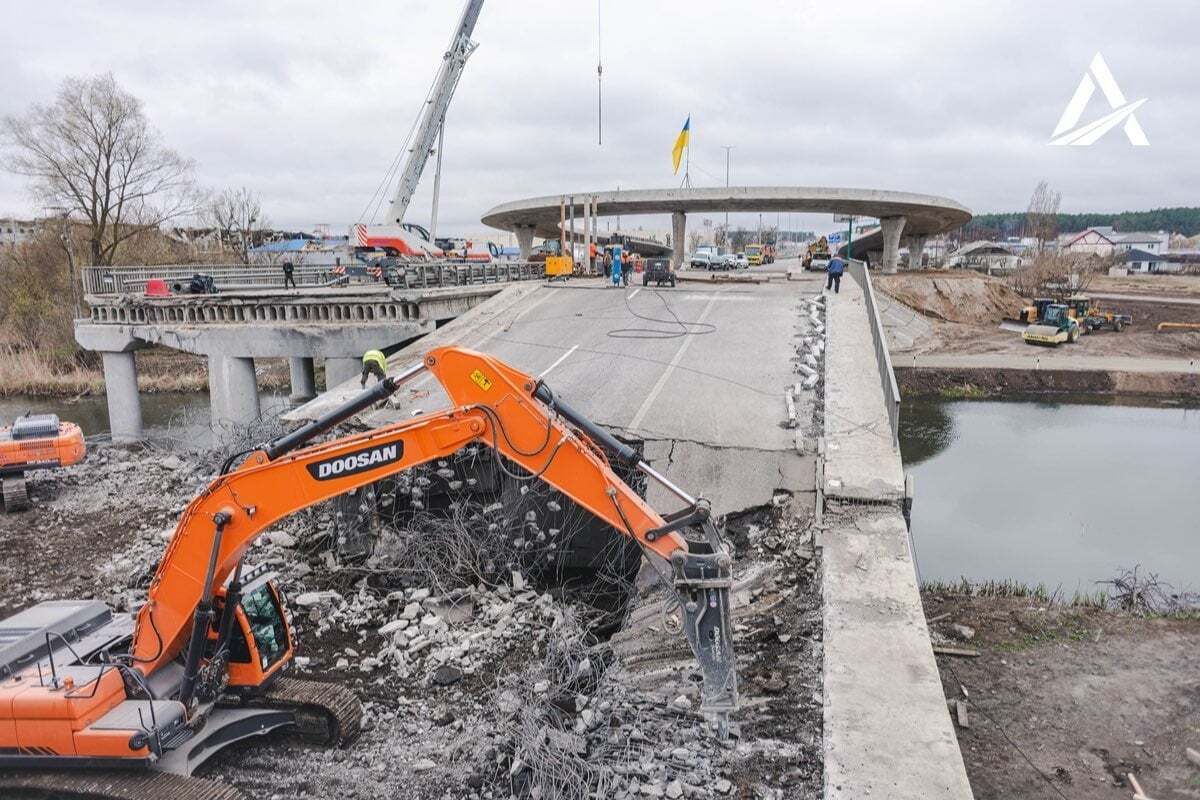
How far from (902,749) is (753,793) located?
129 centimetres

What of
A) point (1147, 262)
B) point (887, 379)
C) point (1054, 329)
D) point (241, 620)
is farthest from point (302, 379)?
point (1147, 262)

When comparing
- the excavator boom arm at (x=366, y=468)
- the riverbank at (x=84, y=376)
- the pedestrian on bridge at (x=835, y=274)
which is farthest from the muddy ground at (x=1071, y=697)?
the riverbank at (x=84, y=376)

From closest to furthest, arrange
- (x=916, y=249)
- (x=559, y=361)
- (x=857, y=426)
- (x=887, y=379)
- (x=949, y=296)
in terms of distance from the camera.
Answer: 1. (x=857, y=426)
2. (x=887, y=379)
3. (x=559, y=361)
4. (x=949, y=296)
5. (x=916, y=249)

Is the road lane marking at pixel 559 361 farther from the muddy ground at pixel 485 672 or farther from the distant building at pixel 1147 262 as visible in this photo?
the distant building at pixel 1147 262

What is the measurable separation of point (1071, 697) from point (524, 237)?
5262cm

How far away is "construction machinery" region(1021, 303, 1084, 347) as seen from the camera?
39938 millimetres

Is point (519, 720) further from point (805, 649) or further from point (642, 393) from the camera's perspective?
point (642, 393)

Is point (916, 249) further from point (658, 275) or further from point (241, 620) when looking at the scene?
point (241, 620)

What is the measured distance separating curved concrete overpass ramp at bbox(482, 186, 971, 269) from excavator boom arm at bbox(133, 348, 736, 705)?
30035mm

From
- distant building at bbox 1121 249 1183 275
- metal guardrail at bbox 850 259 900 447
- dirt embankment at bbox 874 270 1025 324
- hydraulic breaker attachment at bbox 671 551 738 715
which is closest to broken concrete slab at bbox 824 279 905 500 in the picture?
metal guardrail at bbox 850 259 900 447

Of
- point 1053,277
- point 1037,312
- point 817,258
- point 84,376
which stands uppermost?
point 817,258

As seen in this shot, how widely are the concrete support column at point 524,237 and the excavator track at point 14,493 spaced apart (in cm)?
4524

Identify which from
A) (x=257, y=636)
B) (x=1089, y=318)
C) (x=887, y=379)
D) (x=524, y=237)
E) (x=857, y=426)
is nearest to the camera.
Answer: (x=257, y=636)

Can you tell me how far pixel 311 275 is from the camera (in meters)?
31.4
